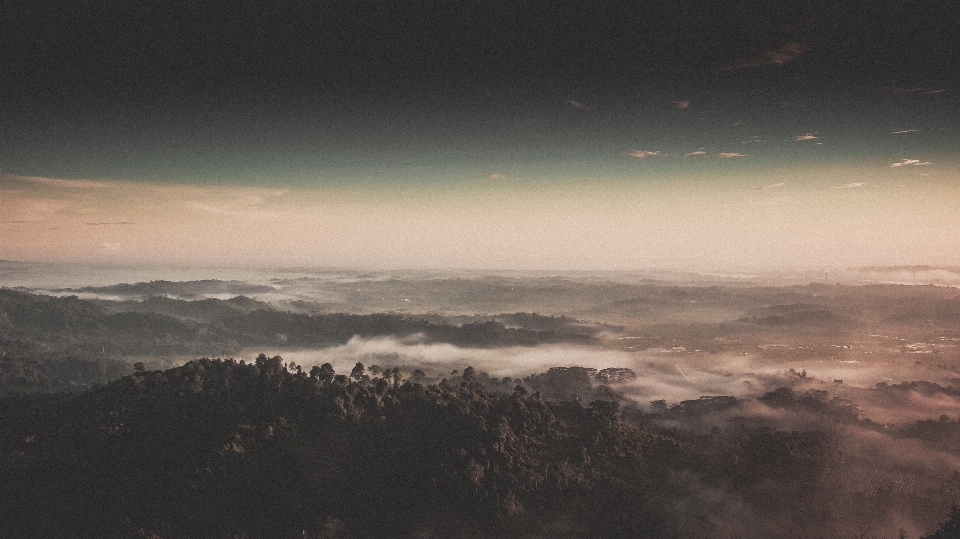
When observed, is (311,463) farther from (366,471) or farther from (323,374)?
(323,374)

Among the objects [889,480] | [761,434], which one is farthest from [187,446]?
[889,480]

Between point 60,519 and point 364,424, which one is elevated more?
point 364,424

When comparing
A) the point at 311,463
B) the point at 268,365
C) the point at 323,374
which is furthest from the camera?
the point at 323,374

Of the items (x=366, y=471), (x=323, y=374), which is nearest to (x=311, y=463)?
(x=366, y=471)

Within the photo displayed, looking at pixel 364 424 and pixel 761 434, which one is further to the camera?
pixel 761 434

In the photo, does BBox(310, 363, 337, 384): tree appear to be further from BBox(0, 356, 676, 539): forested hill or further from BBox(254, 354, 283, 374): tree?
BBox(254, 354, 283, 374): tree

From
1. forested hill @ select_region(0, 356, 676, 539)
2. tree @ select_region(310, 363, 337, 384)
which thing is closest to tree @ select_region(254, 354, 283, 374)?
forested hill @ select_region(0, 356, 676, 539)

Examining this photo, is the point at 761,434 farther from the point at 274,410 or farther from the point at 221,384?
the point at 221,384

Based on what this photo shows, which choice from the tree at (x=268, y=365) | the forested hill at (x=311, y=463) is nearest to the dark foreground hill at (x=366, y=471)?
the forested hill at (x=311, y=463)
